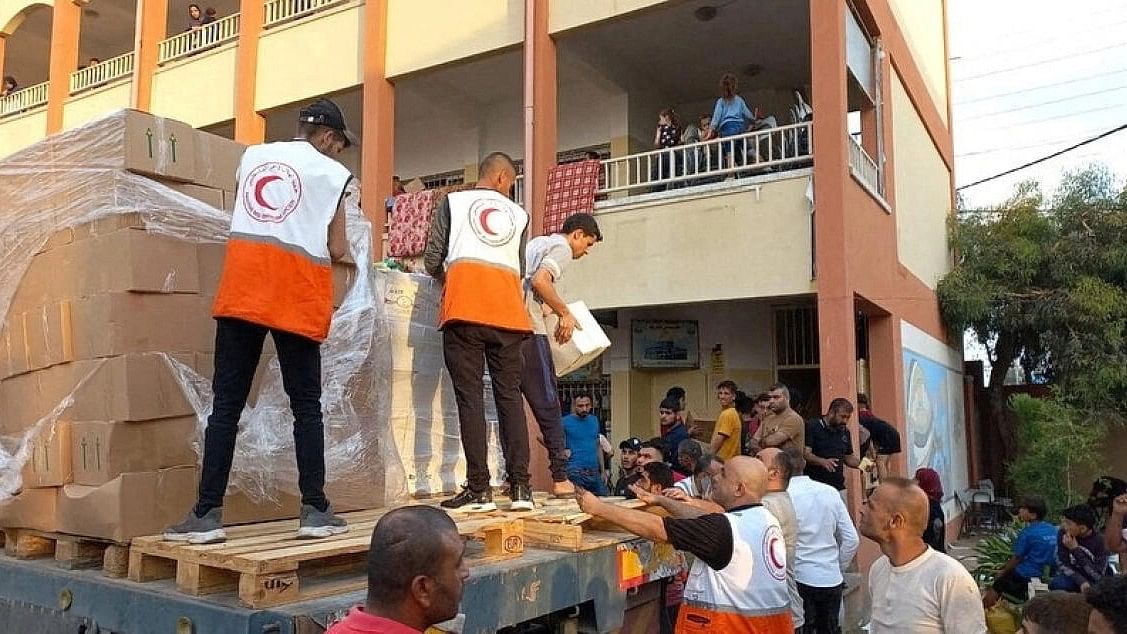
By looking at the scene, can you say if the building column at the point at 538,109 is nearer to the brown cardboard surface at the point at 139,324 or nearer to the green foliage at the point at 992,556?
the green foliage at the point at 992,556

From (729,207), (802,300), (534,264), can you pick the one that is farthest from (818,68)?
(534,264)

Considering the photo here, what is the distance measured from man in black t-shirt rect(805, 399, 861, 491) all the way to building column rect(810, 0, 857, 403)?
1.01m

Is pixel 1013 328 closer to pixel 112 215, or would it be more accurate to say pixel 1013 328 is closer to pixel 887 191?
pixel 887 191

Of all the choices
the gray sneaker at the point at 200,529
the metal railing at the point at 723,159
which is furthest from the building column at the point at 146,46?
the gray sneaker at the point at 200,529

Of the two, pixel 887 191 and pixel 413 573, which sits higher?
pixel 887 191

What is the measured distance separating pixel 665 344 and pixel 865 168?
12.0 ft

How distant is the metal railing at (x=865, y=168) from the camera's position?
9.77 metres

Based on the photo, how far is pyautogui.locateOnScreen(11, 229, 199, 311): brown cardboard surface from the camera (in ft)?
10.7

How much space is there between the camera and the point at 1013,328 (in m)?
14.2

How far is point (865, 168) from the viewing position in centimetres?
1056

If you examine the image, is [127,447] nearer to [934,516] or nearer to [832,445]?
[832,445]

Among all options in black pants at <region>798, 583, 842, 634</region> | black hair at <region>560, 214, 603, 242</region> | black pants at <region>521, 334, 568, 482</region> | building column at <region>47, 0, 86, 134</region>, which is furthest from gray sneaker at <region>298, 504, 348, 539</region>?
building column at <region>47, 0, 86, 134</region>

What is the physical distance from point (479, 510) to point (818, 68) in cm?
730

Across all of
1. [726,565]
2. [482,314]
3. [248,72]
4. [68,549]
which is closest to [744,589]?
[726,565]
